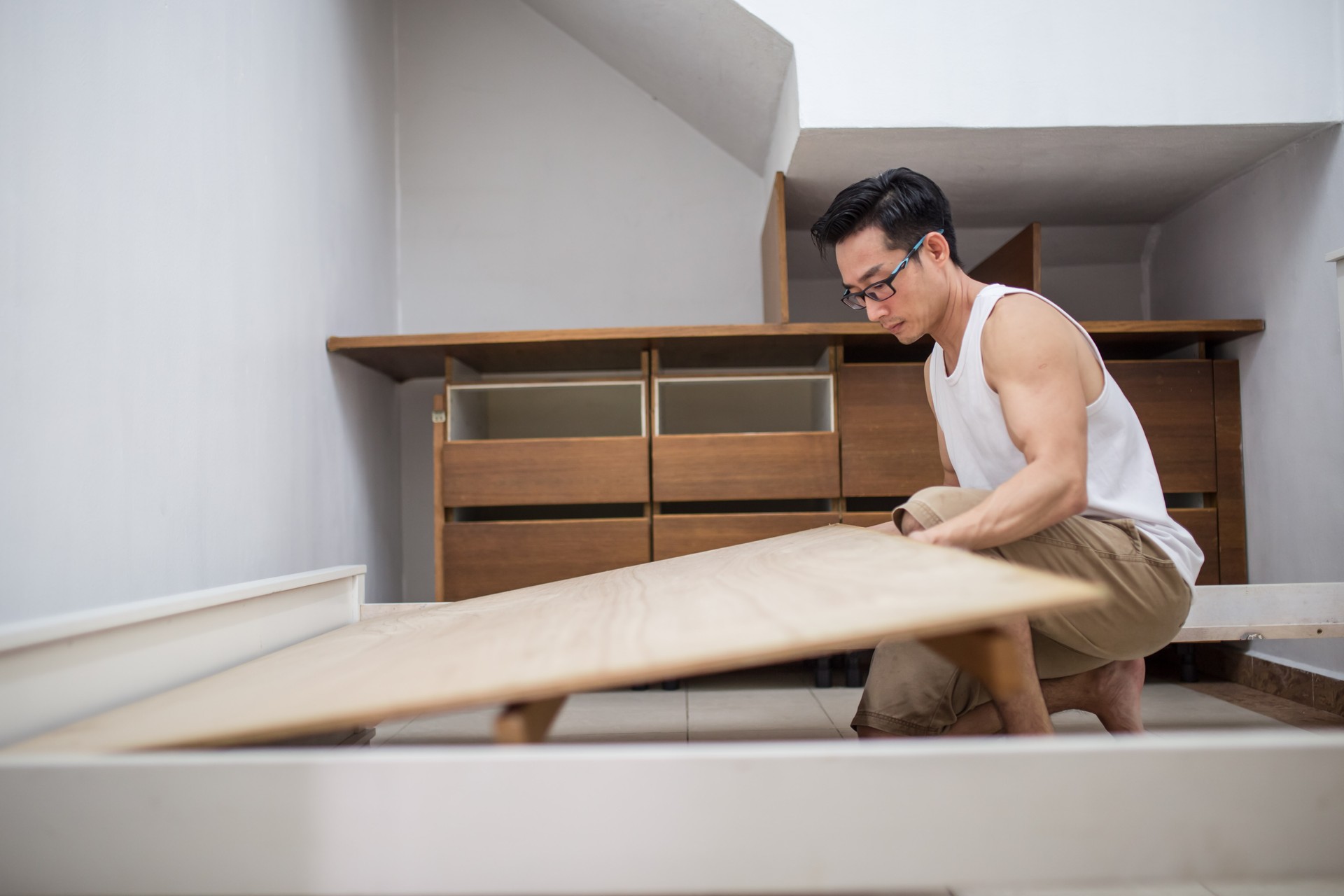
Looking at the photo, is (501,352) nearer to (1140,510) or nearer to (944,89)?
(944,89)

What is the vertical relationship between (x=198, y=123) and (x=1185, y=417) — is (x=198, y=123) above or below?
above

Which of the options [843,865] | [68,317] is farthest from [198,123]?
[843,865]

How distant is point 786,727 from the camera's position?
1998mm

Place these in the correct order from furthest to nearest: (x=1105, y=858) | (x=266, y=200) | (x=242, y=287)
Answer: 1. (x=266, y=200)
2. (x=242, y=287)
3. (x=1105, y=858)

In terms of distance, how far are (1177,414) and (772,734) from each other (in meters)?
1.67

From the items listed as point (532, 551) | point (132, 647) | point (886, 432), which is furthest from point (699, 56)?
point (132, 647)

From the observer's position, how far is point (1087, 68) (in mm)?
2135

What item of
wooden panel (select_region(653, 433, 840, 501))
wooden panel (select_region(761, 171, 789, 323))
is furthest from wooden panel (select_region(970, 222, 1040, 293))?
wooden panel (select_region(653, 433, 840, 501))

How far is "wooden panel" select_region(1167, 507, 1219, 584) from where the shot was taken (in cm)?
247

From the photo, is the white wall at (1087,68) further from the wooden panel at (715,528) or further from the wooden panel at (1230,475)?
the wooden panel at (715,528)

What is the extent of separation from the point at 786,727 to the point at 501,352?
1.42m

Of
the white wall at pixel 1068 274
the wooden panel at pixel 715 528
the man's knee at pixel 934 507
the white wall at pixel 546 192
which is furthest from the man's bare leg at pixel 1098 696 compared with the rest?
the white wall at pixel 546 192

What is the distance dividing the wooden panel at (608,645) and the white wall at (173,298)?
0.60m

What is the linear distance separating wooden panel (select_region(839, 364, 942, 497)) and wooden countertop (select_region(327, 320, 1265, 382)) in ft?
0.43
